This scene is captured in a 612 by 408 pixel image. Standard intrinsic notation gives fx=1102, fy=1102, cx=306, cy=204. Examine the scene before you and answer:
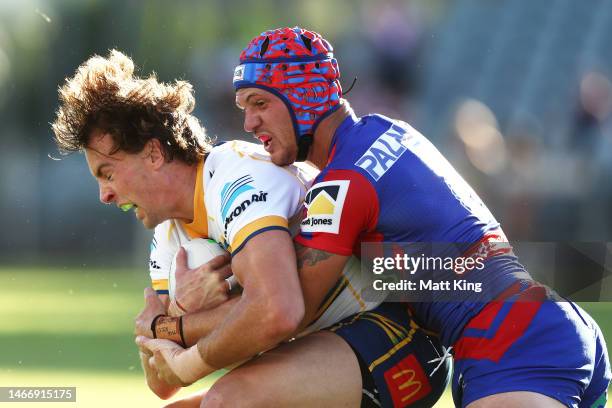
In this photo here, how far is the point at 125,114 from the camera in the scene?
19.8 ft

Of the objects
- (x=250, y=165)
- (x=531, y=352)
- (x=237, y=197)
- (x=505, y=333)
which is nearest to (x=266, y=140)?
(x=250, y=165)

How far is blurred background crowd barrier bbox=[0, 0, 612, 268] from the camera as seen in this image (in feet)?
54.3

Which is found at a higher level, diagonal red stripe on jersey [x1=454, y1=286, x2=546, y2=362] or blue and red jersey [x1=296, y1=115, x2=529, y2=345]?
blue and red jersey [x1=296, y1=115, x2=529, y2=345]

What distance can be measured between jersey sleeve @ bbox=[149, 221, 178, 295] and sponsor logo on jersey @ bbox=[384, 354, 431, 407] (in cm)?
146

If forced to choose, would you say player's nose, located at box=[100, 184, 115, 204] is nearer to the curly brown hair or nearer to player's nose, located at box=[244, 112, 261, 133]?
the curly brown hair

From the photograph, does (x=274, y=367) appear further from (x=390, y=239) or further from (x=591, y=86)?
(x=591, y=86)

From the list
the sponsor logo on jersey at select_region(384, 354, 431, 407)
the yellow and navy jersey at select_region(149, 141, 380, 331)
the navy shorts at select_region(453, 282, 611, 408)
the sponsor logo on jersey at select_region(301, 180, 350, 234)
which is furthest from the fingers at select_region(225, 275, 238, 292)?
the navy shorts at select_region(453, 282, 611, 408)

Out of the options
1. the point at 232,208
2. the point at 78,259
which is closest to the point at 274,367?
the point at 232,208

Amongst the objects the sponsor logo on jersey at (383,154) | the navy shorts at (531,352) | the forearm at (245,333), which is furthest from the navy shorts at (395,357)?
the sponsor logo on jersey at (383,154)

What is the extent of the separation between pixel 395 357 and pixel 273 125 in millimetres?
1396

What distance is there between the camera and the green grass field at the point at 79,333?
8.95m

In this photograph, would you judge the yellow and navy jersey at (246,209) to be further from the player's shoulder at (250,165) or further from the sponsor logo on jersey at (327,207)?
the sponsor logo on jersey at (327,207)

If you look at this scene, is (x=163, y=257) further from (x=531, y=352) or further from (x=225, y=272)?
(x=531, y=352)

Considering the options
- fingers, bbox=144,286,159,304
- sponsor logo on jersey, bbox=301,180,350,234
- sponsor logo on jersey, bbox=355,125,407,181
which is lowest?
fingers, bbox=144,286,159,304
